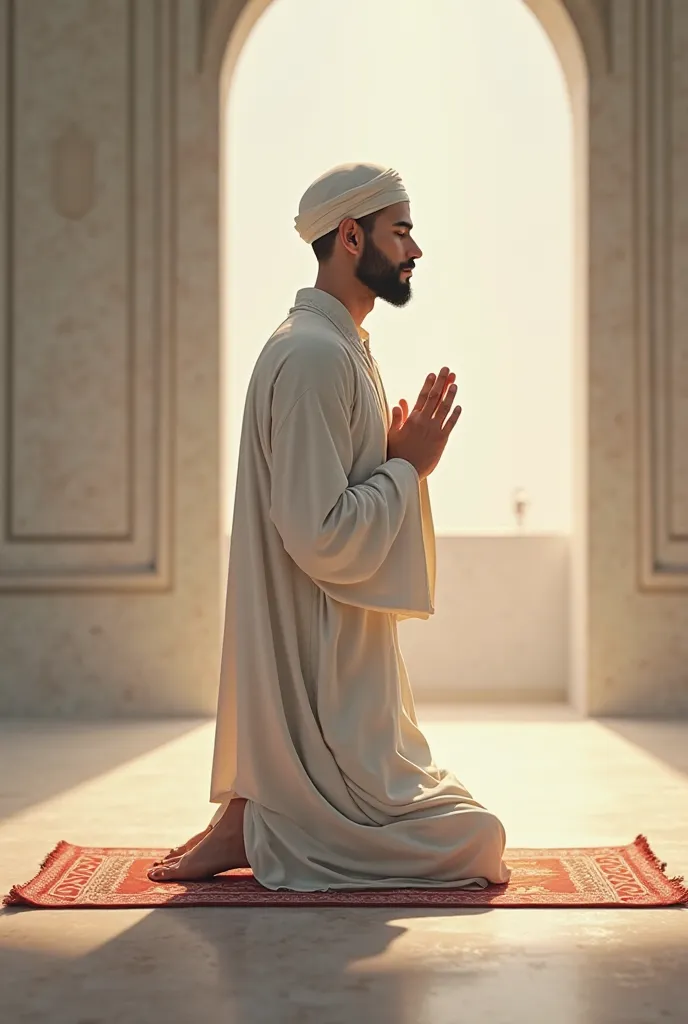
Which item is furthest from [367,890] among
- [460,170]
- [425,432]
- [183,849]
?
[460,170]

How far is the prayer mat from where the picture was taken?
273 cm

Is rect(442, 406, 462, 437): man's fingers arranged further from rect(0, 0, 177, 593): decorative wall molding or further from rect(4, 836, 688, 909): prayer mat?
rect(0, 0, 177, 593): decorative wall molding

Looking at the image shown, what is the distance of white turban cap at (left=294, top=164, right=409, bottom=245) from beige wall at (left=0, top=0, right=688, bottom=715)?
2862mm

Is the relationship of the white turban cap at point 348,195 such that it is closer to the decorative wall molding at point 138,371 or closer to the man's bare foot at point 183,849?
the man's bare foot at point 183,849

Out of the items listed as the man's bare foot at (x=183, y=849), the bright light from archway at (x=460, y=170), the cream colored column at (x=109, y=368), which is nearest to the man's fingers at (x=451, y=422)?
the man's bare foot at (x=183, y=849)

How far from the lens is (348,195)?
117 inches

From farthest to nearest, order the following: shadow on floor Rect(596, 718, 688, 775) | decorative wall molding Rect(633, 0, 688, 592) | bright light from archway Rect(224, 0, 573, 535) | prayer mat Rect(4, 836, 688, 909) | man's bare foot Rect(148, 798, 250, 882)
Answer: bright light from archway Rect(224, 0, 573, 535) < decorative wall molding Rect(633, 0, 688, 592) < shadow on floor Rect(596, 718, 688, 775) < man's bare foot Rect(148, 798, 250, 882) < prayer mat Rect(4, 836, 688, 909)

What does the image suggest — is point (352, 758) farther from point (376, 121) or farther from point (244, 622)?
point (376, 121)

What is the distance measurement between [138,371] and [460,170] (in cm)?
326

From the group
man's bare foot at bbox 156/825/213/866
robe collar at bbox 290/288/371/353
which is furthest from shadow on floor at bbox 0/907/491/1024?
robe collar at bbox 290/288/371/353

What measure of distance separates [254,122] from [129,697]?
153 inches

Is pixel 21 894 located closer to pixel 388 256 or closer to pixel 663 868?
pixel 663 868

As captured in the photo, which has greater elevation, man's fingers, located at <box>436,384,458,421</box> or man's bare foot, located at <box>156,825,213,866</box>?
man's fingers, located at <box>436,384,458,421</box>

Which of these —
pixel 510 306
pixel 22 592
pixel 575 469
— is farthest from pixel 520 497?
pixel 22 592
